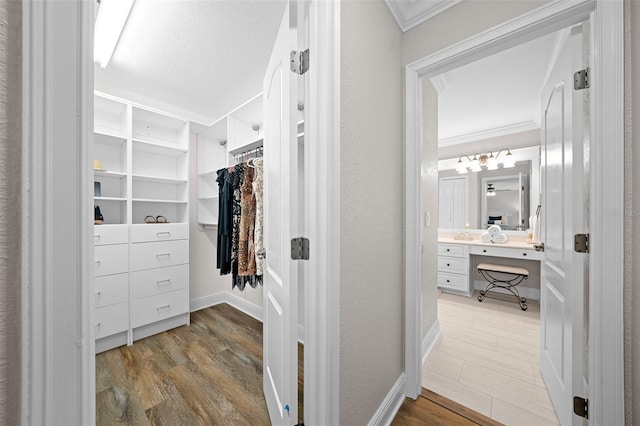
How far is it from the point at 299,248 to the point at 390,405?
114 centimetres

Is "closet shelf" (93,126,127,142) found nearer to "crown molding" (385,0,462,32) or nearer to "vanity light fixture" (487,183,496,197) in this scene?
"crown molding" (385,0,462,32)

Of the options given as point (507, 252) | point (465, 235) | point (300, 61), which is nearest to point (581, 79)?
point (300, 61)

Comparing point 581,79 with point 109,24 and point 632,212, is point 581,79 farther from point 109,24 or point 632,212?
point 109,24

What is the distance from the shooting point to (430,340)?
2193 millimetres

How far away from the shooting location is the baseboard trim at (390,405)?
1.31m

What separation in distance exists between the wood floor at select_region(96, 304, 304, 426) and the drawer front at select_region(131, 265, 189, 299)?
17.1 inches

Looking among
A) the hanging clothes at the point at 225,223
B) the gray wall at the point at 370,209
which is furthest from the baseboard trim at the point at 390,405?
the hanging clothes at the point at 225,223

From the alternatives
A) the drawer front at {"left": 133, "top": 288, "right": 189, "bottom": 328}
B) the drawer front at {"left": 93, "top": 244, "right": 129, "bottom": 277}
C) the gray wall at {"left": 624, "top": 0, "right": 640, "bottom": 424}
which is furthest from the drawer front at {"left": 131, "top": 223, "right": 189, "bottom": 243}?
the gray wall at {"left": 624, "top": 0, "right": 640, "bottom": 424}

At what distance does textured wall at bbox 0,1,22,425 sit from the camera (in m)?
0.29

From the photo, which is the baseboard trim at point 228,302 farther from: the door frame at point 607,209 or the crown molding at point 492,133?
the crown molding at point 492,133

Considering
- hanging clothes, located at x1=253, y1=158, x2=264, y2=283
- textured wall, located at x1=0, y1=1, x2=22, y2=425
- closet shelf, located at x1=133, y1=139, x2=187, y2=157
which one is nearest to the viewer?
textured wall, located at x1=0, y1=1, x2=22, y2=425

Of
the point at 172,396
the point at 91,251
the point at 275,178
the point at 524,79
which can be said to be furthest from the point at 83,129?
the point at 524,79

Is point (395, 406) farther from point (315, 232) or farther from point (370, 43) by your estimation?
point (370, 43)

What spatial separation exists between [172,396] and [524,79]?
392 cm
